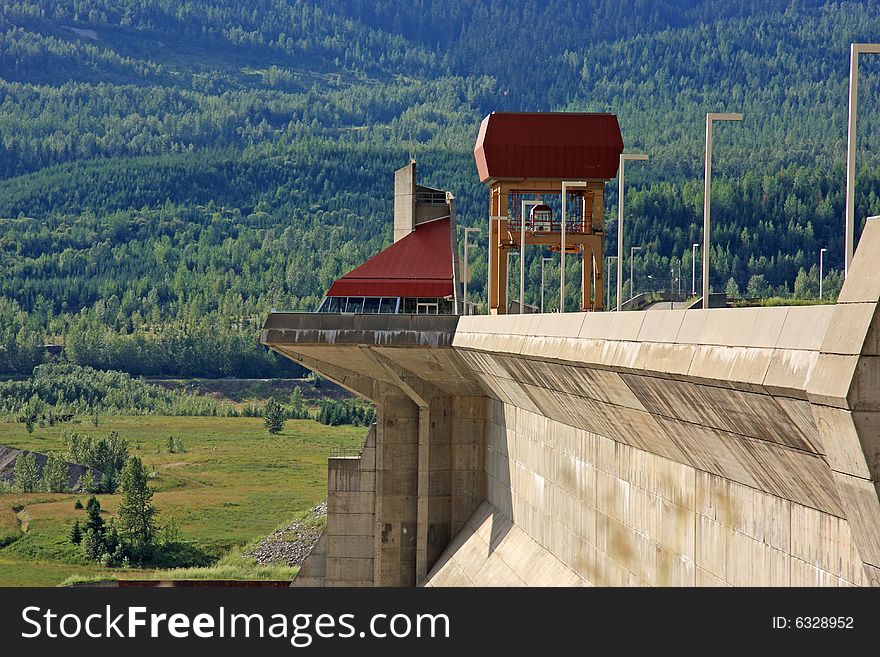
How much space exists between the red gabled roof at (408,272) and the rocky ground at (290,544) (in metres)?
40.6

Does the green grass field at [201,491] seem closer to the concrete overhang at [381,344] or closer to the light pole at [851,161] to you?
the concrete overhang at [381,344]

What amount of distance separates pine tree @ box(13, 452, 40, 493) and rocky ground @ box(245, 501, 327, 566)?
31.4 meters

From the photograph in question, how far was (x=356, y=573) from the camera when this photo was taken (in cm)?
4728

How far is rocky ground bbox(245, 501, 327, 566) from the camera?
89750 mm

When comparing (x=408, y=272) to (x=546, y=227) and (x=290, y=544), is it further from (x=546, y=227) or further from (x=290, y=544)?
(x=290, y=544)

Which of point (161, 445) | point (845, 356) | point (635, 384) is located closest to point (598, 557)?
point (635, 384)

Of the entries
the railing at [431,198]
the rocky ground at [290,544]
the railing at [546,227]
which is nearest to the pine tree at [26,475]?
the rocky ground at [290,544]

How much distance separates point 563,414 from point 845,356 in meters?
18.1

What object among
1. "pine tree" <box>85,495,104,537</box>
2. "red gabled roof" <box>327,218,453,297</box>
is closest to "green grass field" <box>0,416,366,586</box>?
"pine tree" <box>85,495,104,537</box>

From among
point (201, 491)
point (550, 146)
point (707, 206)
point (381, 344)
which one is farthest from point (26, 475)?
point (707, 206)

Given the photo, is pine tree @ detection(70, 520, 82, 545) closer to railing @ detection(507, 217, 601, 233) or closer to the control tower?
railing @ detection(507, 217, 601, 233)

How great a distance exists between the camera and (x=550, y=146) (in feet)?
152

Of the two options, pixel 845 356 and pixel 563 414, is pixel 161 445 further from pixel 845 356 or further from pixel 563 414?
pixel 845 356

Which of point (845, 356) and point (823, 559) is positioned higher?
point (845, 356)
